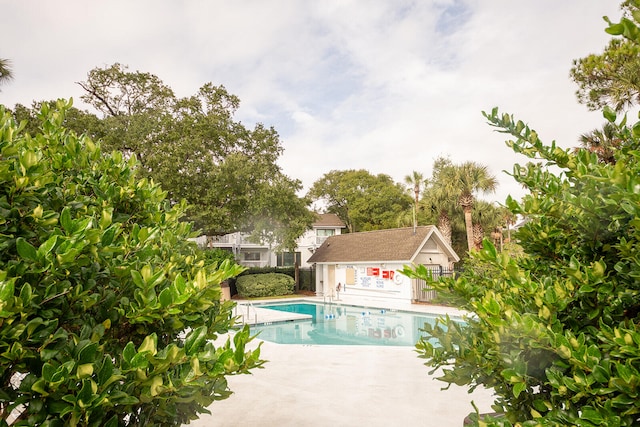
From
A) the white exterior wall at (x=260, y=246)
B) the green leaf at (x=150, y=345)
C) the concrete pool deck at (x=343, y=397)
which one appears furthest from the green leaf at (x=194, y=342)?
the white exterior wall at (x=260, y=246)

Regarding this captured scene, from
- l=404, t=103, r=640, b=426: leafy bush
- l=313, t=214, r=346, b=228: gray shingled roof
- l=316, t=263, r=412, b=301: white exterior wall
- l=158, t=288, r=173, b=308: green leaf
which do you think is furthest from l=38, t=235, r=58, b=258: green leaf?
l=313, t=214, r=346, b=228: gray shingled roof

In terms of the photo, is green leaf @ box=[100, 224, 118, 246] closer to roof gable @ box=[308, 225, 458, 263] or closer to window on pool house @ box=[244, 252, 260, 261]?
roof gable @ box=[308, 225, 458, 263]

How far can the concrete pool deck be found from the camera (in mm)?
6844

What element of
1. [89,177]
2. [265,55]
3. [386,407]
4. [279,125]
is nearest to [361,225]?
[279,125]

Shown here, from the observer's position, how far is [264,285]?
31.9m

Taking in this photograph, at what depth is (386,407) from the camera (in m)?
7.45

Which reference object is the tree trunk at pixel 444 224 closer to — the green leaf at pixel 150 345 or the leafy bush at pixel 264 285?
the leafy bush at pixel 264 285

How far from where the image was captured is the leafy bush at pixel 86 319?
54.6 inches

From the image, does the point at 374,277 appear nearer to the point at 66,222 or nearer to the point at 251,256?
the point at 251,256

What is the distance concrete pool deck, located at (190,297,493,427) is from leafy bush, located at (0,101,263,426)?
14.4 ft

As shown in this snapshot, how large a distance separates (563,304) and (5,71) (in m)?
19.1

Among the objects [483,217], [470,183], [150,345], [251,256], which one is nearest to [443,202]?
[470,183]

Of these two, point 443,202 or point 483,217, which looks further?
point 483,217

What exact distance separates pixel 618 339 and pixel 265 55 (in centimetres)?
2048
